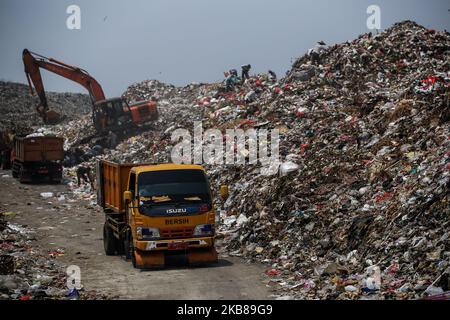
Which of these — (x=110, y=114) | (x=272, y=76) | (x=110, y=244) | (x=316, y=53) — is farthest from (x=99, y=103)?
(x=110, y=244)

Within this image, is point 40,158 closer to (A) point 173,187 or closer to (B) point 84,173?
(B) point 84,173

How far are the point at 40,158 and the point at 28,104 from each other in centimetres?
3666

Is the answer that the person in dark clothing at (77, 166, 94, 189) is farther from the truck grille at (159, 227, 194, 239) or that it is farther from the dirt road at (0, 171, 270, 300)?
the truck grille at (159, 227, 194, 239)

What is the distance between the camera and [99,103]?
126ft

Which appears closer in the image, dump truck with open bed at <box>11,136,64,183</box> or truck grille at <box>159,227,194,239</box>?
truck grille at <box>159,227,194,239</box>

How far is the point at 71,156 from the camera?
36.8m

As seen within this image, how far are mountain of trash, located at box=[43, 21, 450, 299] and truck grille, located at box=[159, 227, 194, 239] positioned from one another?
1.95 m

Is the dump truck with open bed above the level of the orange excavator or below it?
below

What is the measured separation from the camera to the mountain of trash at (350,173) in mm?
12352

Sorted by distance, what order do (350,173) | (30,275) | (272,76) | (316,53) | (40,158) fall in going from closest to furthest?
(30,275) → (350,173) → (316,53) → (40,158) → (272,76)

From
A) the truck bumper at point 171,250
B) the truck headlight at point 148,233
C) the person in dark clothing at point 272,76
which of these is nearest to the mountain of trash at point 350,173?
the person in dark clothing at point 272,76

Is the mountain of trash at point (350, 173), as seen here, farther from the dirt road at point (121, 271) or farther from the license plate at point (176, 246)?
the license plate at point (176, 246)

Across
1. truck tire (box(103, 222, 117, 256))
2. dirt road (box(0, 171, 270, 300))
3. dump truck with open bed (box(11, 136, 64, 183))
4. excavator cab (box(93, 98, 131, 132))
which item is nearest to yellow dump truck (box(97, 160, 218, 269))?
dirt road (box(0, 171, 270, 300))

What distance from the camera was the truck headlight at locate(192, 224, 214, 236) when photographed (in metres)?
14.0
